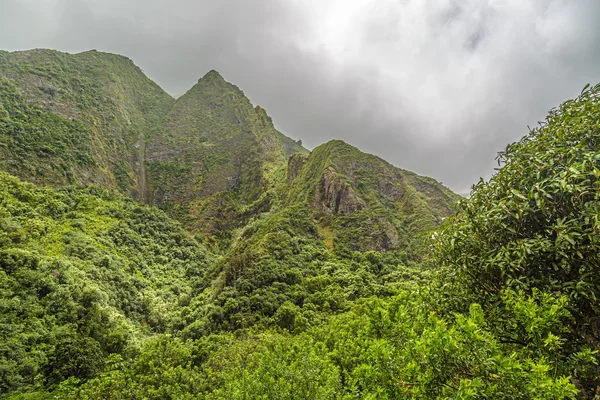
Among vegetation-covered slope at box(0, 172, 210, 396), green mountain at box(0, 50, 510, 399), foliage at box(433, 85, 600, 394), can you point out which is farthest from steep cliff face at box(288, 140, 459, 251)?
foliage at box(433, 85, 600, 394)

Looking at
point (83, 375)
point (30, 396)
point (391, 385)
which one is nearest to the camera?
point (391, 385)

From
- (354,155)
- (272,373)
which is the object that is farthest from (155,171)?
(272,373)

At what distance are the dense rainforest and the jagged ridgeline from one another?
70cm

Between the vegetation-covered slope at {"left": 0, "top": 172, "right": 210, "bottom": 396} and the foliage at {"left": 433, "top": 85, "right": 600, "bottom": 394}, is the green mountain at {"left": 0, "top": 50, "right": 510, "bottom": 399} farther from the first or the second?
the foliage at {"left": 433, "top": 85, "right": 600, "bottom": 394}

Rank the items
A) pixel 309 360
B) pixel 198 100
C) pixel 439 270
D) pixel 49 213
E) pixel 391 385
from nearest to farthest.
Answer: pixel 391 385 < pixel 439 270 < pixel 309 360 < pixel 49 213 < pixel 198 100

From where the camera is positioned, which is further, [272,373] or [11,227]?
[11,227]

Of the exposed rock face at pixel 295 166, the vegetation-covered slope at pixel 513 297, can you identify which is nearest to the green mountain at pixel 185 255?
the vegetation-covered slope at pixel 513 297

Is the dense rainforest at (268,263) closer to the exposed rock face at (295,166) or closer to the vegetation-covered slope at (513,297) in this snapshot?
the vegetation-covered slope at (513,297)

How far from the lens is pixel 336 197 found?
78.3 meters

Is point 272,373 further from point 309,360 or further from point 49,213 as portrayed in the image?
point 49,213

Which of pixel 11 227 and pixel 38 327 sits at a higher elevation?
pixel 11 227

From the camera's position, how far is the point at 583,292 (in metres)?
5.88

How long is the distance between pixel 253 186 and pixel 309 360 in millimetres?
114350

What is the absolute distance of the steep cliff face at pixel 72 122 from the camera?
241 ft
